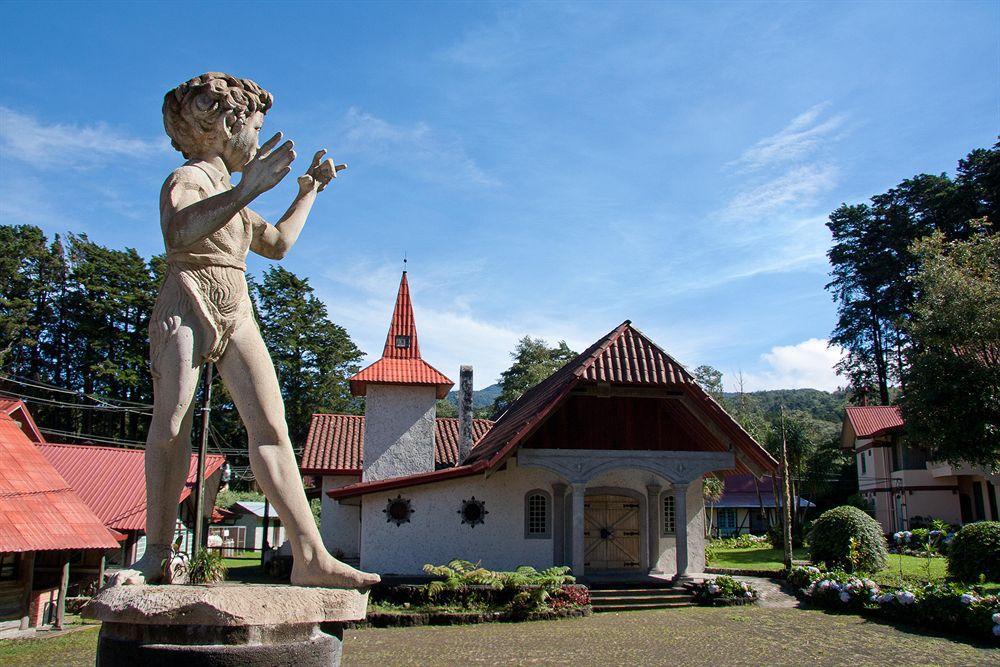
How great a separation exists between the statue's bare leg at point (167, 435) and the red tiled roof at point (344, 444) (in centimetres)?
1947

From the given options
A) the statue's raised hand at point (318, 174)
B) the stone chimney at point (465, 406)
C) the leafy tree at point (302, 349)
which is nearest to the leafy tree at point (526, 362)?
the leafy tree at point (302, 349)

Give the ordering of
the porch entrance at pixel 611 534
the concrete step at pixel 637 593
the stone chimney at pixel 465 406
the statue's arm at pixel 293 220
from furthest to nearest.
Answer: the stone chimney at pixel 465 406 → the porch entrance at pixel 611 534 → the concrete step at pixel 637 593 → the statue's arm at pixel 293 220

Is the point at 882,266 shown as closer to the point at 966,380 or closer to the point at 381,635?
the point at 966,380

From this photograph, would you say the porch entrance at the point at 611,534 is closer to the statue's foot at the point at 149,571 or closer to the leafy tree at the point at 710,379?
the statue's foot at the point at 149,571

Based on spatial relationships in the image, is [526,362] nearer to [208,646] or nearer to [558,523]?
[558,523]

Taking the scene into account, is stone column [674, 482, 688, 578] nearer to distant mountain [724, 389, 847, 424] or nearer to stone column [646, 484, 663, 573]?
stone column [646, 484, 663, 573]

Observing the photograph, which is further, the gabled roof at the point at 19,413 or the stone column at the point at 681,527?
the stone column at the point at 681,527

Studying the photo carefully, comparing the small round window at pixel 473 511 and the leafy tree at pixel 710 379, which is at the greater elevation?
the leafy tree at pixel 710 379

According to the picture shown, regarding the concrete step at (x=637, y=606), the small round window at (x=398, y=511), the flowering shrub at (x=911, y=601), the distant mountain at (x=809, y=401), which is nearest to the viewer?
the flowering shrub at (x=911, y=601)

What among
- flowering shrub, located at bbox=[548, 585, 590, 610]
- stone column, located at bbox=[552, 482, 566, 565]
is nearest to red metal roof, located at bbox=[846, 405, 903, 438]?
stone column, located at bbox=[552, 482, 566, 565]

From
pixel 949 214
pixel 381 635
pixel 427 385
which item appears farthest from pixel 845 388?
pixel 381 635

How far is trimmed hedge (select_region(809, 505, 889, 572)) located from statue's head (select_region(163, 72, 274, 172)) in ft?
60.1

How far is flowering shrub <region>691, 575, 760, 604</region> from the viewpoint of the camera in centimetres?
1623

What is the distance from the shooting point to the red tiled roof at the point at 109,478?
20000 mm
